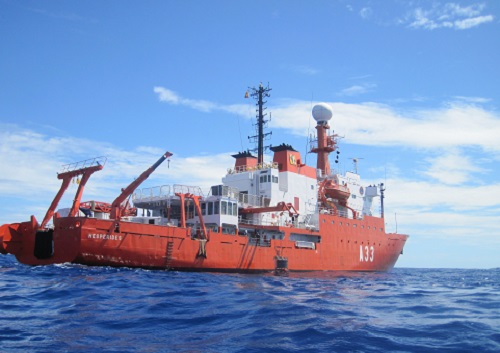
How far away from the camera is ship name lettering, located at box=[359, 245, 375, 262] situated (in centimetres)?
4241

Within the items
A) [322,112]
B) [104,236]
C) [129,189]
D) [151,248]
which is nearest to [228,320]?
[104,236]

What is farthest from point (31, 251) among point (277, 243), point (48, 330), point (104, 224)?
point (48, 330)

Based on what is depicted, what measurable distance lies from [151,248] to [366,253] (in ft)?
77.1

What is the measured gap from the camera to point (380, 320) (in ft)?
40.0

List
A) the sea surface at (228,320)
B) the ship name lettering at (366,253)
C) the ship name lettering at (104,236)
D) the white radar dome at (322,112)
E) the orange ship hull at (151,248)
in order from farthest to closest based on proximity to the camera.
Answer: the white radar dome at (322,112) → the ship name lettering at (366,253) → the orange ship hull at (151,248) → the ship name lettering at (104,236) → the sea surface at (228,320)

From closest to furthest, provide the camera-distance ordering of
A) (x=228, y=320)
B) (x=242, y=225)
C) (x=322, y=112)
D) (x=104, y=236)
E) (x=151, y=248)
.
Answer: (x=228, y=320) < (x=104, y=236) < (x=151, y=248) < (x=242, y=225) < (x=322, y=112)

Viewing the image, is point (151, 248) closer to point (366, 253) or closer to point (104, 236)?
point (104, 236)

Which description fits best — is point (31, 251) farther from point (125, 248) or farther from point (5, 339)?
point (5, 339)

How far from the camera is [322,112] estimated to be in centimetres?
4525

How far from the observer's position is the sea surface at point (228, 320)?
9320 mm

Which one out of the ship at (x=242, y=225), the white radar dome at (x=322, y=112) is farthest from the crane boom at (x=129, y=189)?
the white radar dome at (x=322, y=112)

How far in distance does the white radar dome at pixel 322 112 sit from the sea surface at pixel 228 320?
28700mm

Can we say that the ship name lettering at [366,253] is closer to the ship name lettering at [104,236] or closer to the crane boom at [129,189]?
the crane boom at [129,189]

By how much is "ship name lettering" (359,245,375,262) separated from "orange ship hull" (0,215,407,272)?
19.4 feet
